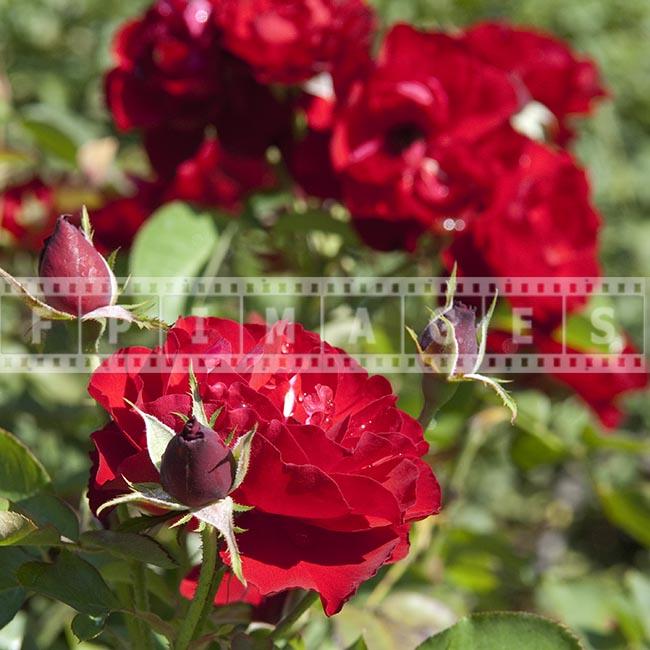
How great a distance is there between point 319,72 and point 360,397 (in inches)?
18.1

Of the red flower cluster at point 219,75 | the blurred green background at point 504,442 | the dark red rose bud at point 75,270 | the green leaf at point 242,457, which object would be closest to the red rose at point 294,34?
the red flower cluster at point 219,75

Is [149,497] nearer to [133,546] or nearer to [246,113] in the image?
[133,546]

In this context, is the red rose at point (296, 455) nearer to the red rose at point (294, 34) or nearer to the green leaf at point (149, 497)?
the green leaf at point (149, 497)

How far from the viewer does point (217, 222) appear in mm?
948

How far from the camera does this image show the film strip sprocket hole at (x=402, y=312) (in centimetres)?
85

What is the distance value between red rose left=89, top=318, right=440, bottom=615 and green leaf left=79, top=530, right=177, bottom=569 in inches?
0.7

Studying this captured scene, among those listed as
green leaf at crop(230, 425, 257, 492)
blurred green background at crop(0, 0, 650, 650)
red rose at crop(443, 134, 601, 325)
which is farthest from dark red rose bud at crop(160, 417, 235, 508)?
red rose at crop(443, 134, 601, 325)

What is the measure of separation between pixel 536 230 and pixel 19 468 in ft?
1.51

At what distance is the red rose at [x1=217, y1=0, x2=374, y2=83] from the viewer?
0.86 m

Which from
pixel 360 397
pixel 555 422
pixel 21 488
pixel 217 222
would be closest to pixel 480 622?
pixel 360 397

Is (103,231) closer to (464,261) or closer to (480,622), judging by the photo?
(464,261)

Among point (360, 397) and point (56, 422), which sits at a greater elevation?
point (360, 397)

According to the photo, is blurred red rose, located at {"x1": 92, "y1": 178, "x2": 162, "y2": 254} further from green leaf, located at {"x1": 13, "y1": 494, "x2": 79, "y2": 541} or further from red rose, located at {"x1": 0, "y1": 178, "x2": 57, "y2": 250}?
green leaf, located at {"x1": 13, "y1": 494, "x2": 79, "y2": 541}

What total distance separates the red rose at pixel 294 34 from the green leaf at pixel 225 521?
500mm
